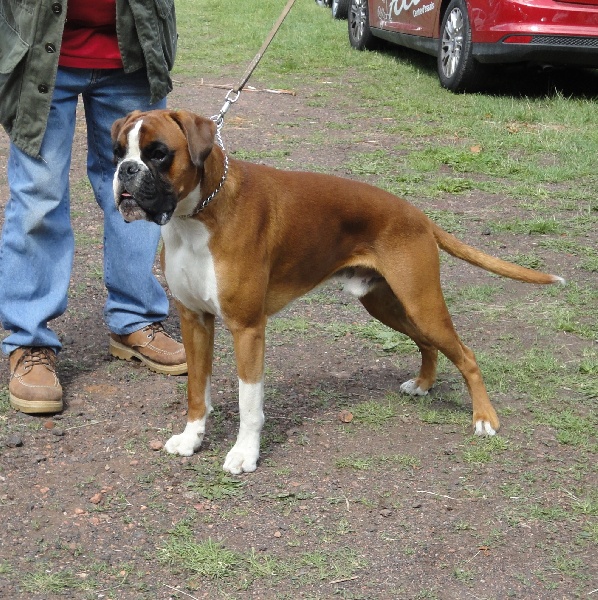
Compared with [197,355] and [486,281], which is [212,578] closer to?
[197,355]

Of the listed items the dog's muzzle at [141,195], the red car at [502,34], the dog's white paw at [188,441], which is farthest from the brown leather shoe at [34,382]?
the red car at [502,34]

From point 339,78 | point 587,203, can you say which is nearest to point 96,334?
point 587,203

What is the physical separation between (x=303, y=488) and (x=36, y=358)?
1516mm

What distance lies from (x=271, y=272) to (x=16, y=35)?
1522mm

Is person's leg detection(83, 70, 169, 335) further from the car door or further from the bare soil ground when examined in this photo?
the car door

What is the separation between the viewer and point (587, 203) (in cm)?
727

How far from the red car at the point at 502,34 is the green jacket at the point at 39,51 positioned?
5.69 metres

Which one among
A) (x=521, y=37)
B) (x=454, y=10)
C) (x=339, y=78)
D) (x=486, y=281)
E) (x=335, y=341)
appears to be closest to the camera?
(x=335, y=341)

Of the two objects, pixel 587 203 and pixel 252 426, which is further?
→ pixel 587 203

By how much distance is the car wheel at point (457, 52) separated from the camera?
32.3ft

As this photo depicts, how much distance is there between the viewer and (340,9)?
15984 mm

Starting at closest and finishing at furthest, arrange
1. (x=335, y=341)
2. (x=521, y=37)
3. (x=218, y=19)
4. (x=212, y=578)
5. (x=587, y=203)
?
(x=212, y=578) < (x=335, y=341) < (x=587, y=203) < (x=521, y=37) < (x=218, y=19)

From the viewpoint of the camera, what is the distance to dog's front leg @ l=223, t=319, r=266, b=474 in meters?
3.83

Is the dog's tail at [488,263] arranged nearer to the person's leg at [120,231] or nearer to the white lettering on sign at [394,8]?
the person's leg at [120,231]
